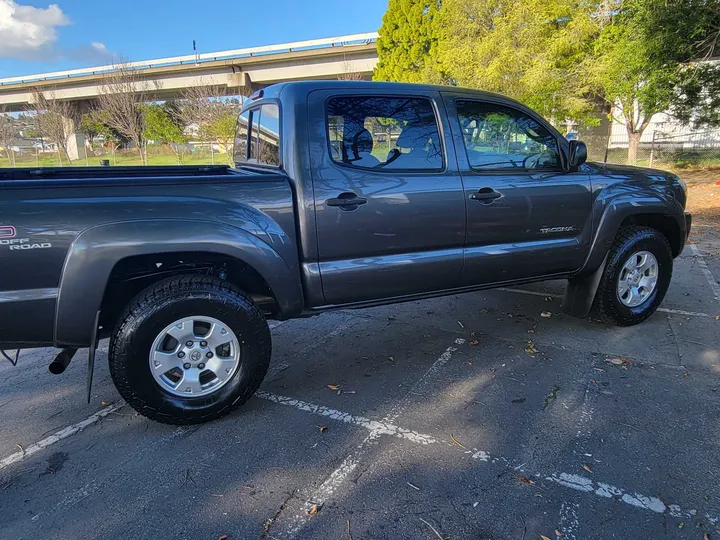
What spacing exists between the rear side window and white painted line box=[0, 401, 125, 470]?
85.9 inches

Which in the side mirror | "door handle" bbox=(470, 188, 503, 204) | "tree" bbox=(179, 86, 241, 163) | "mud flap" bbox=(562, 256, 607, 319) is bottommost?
"mud flap" bbox=(562, 256, 607, 319)

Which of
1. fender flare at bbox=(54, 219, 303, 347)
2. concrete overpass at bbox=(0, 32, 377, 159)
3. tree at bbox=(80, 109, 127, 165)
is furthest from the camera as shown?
tree at bbox=(80, 109, 127, 165)

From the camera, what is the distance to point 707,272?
246 inches

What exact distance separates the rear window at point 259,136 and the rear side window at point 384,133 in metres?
0.39

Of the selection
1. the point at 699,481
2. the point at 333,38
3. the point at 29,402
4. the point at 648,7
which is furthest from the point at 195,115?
the point at 699,481

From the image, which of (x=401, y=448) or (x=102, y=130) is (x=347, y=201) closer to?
(x=401, y=448)

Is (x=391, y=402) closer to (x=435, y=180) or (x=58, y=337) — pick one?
(x=435, y=180)

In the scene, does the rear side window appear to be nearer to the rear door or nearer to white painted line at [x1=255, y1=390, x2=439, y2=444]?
the rear door

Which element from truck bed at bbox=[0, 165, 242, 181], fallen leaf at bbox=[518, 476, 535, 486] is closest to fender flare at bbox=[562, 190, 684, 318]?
fallen leaf at bbox=[518, 476, 535, 486]

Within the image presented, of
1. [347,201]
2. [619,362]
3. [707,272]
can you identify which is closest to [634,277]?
[619,362]

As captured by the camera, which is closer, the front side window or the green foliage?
the front side window

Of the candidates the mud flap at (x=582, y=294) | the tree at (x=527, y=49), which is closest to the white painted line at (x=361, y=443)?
the mud flap at (x=582, y=294)

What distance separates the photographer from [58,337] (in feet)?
8.41

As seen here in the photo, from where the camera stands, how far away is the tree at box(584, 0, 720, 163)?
31.6 feet
